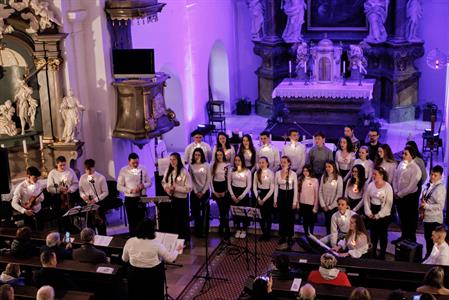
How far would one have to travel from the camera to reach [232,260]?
10156 millimetres

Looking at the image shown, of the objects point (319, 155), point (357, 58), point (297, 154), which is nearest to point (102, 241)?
point (297, 154)

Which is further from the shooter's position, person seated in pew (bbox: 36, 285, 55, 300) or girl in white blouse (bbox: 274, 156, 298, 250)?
girl in white blouse (bbox: 274, 156, 298, 250)

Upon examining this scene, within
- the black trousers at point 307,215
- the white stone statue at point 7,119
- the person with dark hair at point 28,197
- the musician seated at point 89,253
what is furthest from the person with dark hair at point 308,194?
the white stone statue at point 7,119

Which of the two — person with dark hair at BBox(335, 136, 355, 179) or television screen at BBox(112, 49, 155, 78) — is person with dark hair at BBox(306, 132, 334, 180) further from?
television screen at BBox(112, 49, 155, 78)

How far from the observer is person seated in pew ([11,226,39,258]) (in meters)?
8.12

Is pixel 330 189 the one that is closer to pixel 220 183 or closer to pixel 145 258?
pixel 220 183

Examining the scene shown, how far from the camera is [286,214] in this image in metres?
10.4

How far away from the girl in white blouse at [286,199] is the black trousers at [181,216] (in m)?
1.39

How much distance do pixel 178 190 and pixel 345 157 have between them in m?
2.60

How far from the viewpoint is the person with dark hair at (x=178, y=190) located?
10367 mm

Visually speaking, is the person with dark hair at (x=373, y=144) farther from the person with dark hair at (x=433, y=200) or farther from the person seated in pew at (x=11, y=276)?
the person seated in pew at (x=11, y=276)

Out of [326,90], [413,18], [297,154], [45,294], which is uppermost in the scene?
[413,18]

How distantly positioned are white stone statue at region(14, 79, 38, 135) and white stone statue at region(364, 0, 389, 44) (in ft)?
30.7

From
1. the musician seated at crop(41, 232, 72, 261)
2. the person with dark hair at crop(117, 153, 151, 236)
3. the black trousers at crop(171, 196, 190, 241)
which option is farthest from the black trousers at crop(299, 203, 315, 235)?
the musician seated at crop(41, 232, 72, 261)
